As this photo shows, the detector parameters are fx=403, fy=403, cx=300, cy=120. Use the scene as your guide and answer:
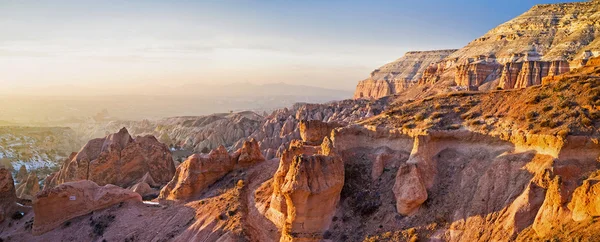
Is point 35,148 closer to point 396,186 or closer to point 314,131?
point 314,131

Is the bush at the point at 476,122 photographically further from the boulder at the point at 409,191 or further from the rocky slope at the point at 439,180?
the boulder at the point at 409,191

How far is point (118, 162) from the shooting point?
3994 cm

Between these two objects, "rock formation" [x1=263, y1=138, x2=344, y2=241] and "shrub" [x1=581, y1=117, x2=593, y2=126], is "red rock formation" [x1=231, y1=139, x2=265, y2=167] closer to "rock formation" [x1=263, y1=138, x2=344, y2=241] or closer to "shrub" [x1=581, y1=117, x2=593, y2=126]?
"rock formation" [x1=263, y1=138, x2=344, y2=241]

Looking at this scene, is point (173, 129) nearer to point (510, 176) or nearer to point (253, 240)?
point (253, 240)

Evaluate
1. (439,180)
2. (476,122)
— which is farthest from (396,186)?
(476,122)

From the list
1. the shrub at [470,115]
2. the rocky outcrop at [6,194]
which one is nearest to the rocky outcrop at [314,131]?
the shrub at [470,115]

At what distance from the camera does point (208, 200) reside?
2597cm

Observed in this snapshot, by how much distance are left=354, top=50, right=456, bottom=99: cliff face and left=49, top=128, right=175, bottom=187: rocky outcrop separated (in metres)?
104

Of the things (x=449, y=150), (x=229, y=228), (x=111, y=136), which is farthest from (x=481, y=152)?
(x=111, y=136)

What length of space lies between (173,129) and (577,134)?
117028 mm

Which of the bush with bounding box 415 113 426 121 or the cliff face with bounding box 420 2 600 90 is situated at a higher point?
the cliff face with bounding box 420 2 600 90

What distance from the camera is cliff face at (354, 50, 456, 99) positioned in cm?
13850

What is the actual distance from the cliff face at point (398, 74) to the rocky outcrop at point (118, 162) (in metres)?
104

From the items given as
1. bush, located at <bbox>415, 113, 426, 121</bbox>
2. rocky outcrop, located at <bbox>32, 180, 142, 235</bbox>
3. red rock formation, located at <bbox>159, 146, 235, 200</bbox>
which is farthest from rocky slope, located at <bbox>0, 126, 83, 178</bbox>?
bush, located at <bbox>415, 113, 426, 121</bbox>
